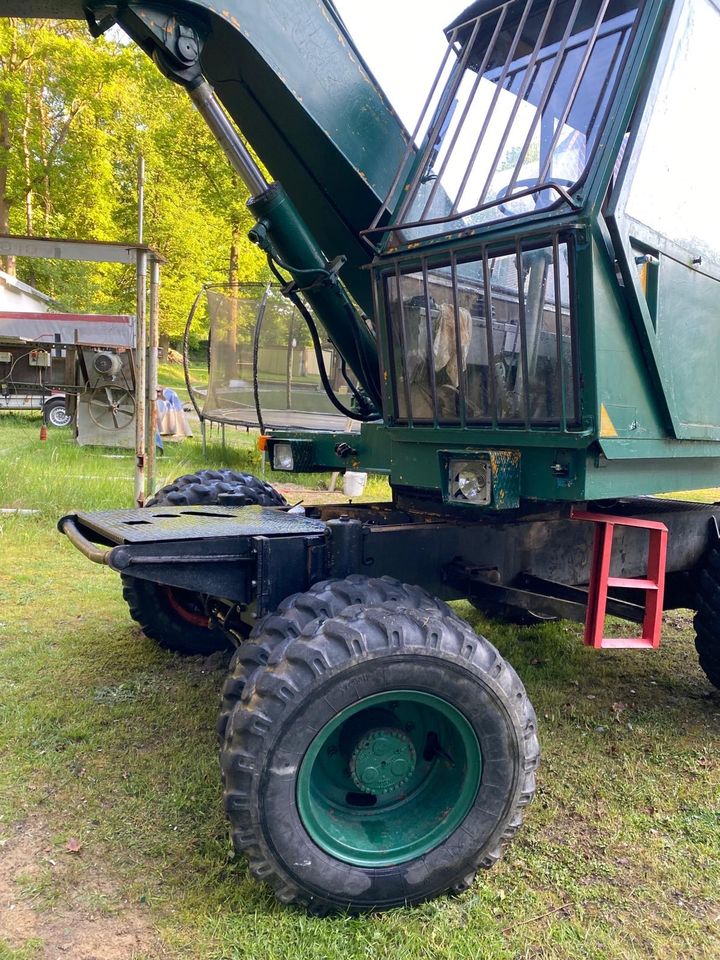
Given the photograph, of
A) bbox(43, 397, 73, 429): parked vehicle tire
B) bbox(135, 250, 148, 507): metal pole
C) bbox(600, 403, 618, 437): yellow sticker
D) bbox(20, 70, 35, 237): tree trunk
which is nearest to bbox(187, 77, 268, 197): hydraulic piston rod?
bbox(600, 403, 618, 437): yellow sticker

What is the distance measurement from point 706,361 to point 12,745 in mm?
3520

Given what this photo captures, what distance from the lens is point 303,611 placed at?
8.70 feet

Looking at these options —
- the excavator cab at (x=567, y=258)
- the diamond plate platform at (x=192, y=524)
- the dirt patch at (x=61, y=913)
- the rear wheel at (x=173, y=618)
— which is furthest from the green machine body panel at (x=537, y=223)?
the dirt patch at (x=61, y=913)

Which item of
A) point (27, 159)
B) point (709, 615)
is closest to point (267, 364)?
point (709, 615)

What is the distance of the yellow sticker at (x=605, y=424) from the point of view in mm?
2777

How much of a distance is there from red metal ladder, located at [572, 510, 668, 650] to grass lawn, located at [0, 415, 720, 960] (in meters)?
0.70

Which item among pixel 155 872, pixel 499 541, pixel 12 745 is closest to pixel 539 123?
pixel 499 541

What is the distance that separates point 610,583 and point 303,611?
1.34 m

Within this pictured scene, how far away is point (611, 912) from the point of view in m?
2.56

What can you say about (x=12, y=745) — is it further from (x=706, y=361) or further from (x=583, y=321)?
(x=706, y=361)

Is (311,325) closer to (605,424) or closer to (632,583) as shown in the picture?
(605,424)

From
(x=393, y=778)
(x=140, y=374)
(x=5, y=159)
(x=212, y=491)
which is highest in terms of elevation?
(x=5, y=159)

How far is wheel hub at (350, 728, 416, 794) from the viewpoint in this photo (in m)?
2.68

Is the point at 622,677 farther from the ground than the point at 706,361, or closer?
closer
